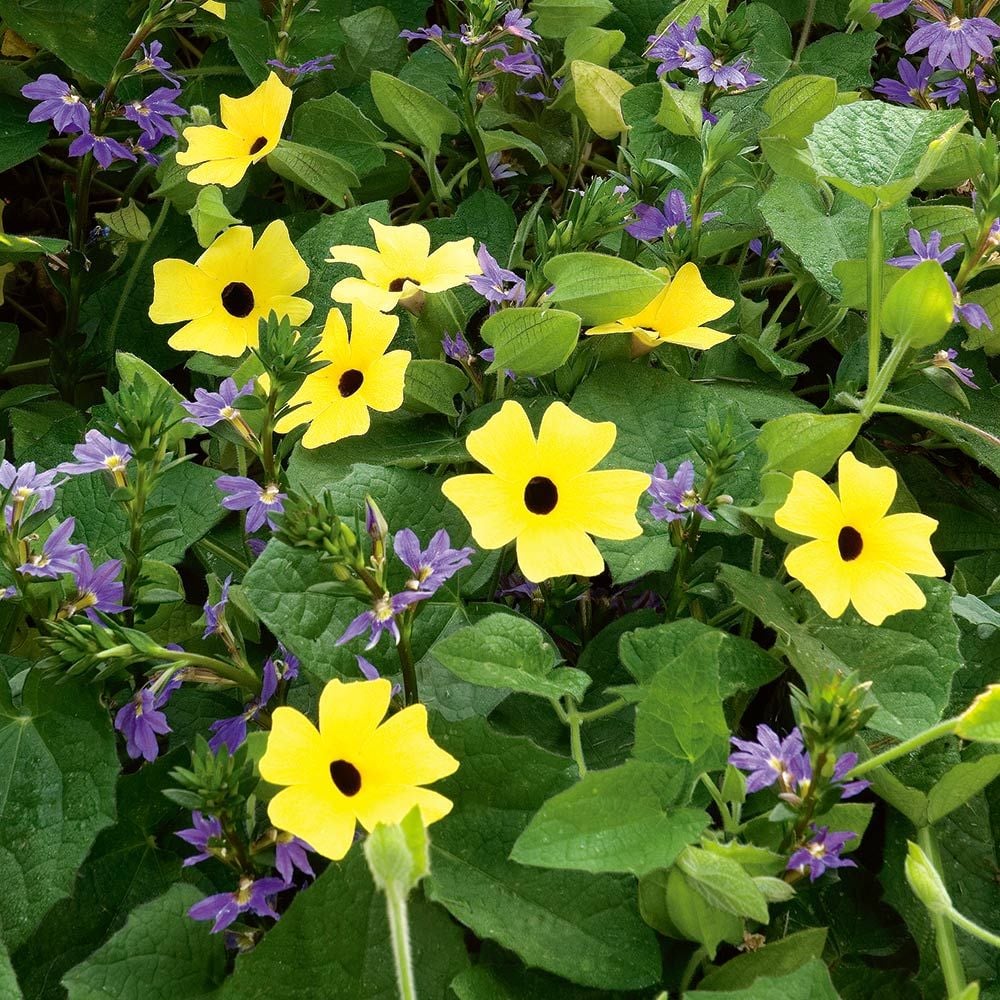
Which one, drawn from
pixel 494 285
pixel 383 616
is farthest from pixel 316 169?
pixel 383 616

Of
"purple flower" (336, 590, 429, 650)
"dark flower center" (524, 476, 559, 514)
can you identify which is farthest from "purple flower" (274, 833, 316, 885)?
"dark flower center" (524, 476, 559, 514)

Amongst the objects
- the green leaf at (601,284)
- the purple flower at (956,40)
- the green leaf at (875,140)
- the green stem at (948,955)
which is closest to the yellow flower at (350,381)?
the green leaf at (601,284)

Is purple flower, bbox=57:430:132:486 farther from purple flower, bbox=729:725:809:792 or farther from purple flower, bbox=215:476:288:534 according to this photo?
purple flower, bbox=729:725:809:792

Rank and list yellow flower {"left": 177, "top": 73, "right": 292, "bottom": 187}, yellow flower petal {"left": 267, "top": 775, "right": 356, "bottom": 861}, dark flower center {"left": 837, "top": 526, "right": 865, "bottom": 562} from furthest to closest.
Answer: yellow flower {"left": 177, "top": 73, "right": 292, "bottom": 187}, dark flower center {"left": 837, "top": 526, "right": 865, "bottom": 562}, yellow flower petal {"left": 267, "top": 775, "right": 356, "bottom": 861}

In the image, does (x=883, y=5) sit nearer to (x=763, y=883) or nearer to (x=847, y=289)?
(x=847, y=289)

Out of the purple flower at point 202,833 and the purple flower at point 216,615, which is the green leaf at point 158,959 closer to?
the purple flower at point 202,833
